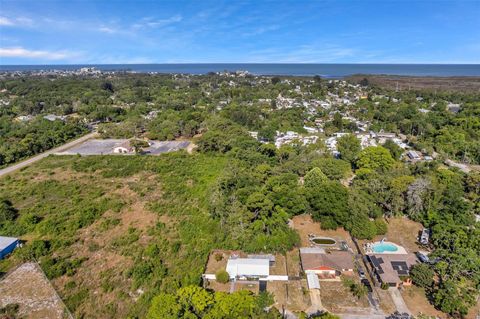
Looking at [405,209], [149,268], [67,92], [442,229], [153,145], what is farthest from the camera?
[67,92]

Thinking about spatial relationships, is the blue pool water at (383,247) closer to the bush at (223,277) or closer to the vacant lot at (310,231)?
the vacant lot at (310,231)

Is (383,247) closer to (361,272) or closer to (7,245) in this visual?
(361,272)

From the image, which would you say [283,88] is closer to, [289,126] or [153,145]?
[289,126]

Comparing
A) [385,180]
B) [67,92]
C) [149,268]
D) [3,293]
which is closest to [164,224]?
[149,268]

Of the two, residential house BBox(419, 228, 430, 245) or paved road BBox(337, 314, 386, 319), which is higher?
residential house BBox(419, 228, 430, 245)

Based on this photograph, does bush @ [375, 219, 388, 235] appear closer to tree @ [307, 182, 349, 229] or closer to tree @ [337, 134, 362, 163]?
tree @ [307, 182, 349, 229]

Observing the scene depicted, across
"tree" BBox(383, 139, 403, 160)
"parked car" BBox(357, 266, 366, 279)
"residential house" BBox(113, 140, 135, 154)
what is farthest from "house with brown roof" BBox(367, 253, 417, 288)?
"residential house" BBox(113, 140, 135, 154)

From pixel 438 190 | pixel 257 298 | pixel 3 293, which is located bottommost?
pixel 3 293
